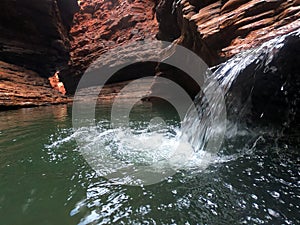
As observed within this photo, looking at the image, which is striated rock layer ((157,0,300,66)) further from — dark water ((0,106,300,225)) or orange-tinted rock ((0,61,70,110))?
orange-tinted rock ((0,61,70,110))

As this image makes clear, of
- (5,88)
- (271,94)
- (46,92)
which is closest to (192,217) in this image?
(271,94)

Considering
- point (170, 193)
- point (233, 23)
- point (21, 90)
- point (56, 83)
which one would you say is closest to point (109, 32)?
point (56, 83)

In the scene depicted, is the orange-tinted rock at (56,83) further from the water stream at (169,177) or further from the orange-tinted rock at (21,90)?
the water stream at (169,177)

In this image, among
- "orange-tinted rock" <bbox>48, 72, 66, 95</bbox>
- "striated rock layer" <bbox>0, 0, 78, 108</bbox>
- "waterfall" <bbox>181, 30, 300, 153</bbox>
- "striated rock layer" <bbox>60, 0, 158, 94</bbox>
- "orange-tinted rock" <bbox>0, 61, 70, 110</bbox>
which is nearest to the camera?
"waterfall" <bbox>181, 30, 300, 153</bbox>

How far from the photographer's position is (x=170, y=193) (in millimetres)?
2549

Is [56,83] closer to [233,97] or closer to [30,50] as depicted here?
[30,50]

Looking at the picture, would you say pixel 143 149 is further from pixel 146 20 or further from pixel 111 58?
pixel 146 20

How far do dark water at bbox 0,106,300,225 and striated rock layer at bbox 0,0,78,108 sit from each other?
505 inches

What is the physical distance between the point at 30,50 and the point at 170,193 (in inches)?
981

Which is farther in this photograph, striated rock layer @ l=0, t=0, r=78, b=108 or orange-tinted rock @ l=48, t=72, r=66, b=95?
orange-tinted rock @ l=48, t=72, r=66, b=95

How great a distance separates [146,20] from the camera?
1045 inches

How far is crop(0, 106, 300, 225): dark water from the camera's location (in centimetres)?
212

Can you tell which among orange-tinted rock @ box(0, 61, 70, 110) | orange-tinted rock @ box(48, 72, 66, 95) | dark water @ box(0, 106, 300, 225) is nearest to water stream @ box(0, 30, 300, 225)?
dark water @ box(0, 106, 300, 225)

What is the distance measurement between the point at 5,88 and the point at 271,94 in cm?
1558
